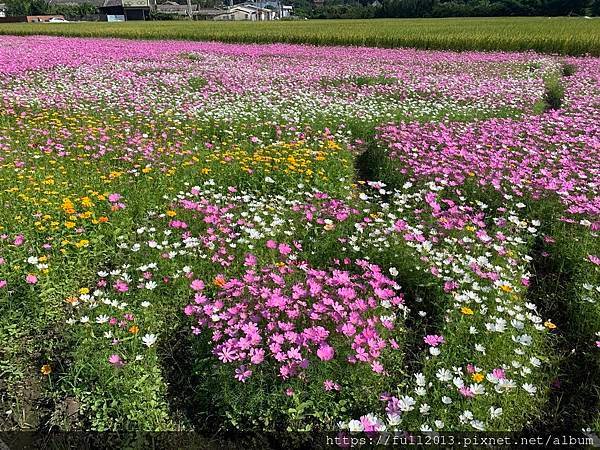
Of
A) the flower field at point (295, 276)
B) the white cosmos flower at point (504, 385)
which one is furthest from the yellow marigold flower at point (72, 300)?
the white cosmos flower at point (504, 385)

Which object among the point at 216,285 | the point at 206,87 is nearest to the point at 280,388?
the point at 216,285

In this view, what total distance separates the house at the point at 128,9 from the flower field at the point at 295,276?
4026 inches

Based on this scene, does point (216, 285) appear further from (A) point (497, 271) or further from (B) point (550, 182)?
(B) point (550, 182)

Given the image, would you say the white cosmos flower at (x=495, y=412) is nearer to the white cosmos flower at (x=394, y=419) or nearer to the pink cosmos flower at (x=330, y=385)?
the white cosmos flower at (x=394, y=419)

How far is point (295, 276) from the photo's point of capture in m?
4.47

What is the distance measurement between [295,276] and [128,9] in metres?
112

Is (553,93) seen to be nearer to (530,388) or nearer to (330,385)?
(530,388)

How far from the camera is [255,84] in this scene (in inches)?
566

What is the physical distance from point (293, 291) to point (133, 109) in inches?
335

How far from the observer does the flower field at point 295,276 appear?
3.43 metres

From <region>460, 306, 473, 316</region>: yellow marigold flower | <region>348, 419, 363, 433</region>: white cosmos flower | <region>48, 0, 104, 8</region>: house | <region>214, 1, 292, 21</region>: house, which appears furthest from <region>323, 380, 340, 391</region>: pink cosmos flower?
<region>48, 0, 104, 8</region>: house

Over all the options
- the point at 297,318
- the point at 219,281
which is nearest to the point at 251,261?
the point at 219,281

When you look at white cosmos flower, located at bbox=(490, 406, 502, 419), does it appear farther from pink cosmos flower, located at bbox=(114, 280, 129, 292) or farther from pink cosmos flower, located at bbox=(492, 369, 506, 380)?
pink cosmos flower, located at bbox=(114, 280, 129, 292)

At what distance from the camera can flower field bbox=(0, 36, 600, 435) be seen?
343 cm
